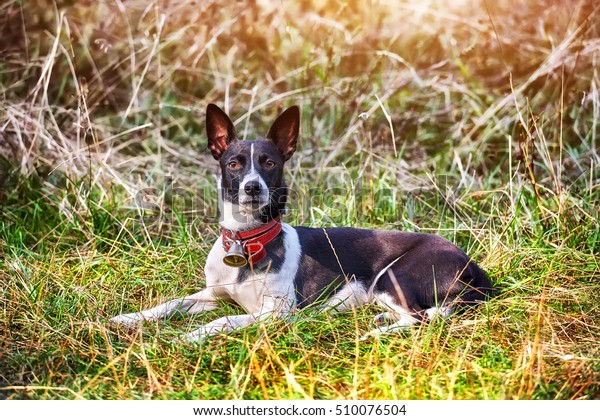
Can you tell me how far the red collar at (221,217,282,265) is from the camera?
12.4 ft

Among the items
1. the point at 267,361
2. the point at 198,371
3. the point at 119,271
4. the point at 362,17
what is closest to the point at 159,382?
the point at 198,371

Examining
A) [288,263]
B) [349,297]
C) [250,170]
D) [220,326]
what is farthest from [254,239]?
[349,297]

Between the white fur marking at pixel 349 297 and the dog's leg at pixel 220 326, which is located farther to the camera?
the white fur marking at pixel 349 297

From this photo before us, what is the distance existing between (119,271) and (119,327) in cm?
75

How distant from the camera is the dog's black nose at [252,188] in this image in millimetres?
3639

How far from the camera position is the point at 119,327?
357 cm

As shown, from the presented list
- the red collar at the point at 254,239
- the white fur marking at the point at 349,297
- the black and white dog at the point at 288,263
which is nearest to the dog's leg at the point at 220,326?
the black and white dog at the point at 288,263

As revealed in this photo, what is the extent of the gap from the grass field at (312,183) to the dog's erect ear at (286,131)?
664 millimetres

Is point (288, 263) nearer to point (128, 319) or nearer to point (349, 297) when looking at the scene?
point (349, 297)

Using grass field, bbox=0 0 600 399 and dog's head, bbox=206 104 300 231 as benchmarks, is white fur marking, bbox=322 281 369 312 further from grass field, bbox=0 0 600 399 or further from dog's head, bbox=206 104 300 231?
dog's head, bbox=206 104 300 231

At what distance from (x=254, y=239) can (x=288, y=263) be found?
237mm

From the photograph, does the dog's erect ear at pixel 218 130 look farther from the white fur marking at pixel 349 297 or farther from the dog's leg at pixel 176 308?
the white fur marking at pixel 349 297

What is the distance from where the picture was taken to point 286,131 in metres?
4.04

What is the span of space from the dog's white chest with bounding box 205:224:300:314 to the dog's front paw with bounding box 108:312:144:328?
424 mm
